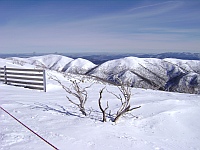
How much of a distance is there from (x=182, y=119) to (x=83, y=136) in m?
3.64

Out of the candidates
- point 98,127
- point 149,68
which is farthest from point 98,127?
point 149,68

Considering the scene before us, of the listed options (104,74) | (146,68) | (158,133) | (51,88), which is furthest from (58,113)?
(146,68)

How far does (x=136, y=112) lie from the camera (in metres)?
7.88

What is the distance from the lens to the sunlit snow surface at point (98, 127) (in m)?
4.96

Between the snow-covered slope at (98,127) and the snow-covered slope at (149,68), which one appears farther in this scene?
the snow-covered slope at (149,68)

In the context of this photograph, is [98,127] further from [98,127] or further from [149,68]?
[149,68]

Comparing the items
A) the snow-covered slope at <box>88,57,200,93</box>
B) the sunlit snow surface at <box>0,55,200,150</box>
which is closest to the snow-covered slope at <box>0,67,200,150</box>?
the sunlit snow surface at <box>0,55,200,150</box>

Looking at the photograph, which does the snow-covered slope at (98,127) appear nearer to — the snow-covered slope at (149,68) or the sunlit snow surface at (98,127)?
the sunlit snow surface at (98,127)

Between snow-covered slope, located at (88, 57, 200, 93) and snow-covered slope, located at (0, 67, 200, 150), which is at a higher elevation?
snow-covered slope, located at (0, 67, 200, 150)

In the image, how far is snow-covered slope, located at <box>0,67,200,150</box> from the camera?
496 cm

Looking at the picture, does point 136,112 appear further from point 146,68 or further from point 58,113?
point 146,68

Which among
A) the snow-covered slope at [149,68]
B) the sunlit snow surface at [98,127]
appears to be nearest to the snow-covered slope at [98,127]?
the sunlit snow surface at [98,127]

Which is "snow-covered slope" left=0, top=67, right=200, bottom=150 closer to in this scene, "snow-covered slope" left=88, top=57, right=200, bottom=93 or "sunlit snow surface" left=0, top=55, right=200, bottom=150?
"sunlit snow surface" left=0, top=55, right=200, bottom=150

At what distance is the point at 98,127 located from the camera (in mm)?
6172
